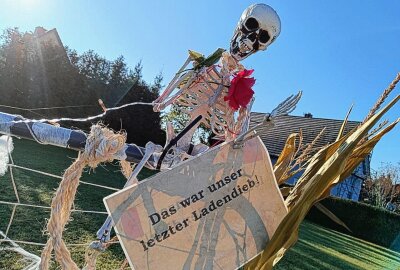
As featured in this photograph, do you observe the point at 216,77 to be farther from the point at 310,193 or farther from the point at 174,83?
the point at 310,193

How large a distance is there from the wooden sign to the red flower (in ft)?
0.32

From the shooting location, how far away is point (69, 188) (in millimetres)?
575

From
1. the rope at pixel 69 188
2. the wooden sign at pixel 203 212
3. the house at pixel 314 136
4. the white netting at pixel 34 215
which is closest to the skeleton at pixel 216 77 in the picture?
the wooden sign at pixel 203 212

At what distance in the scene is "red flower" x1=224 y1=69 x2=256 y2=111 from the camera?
2.51 feet

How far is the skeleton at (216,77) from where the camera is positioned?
0.83 meters

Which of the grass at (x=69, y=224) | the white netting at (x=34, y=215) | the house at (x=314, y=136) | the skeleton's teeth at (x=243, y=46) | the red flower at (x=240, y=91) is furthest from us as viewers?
the house at (x=314, y=136)

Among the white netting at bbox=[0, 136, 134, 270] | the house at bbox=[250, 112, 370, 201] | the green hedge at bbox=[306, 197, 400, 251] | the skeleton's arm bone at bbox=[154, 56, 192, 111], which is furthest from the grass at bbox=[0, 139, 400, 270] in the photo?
the house at bbox=[250, 112, 370, 201]

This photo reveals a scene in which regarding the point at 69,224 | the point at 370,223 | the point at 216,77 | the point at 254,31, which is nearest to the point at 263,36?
the point at 254,31

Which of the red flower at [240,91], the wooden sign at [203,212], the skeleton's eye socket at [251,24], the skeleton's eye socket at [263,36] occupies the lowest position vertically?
the wooden sign at [203,212]

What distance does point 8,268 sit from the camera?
7.25ft

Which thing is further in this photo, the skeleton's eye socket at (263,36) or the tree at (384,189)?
the tree at (384,189)

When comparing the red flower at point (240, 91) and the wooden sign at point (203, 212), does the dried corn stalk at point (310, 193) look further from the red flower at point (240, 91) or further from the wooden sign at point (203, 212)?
the red flower at point (240, 91)

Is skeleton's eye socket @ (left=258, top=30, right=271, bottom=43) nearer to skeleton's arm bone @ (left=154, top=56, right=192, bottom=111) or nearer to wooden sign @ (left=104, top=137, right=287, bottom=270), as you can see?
skeleton's arm bone @ (left=154, top=56, right=192, bottom=111)

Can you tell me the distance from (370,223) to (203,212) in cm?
1269
